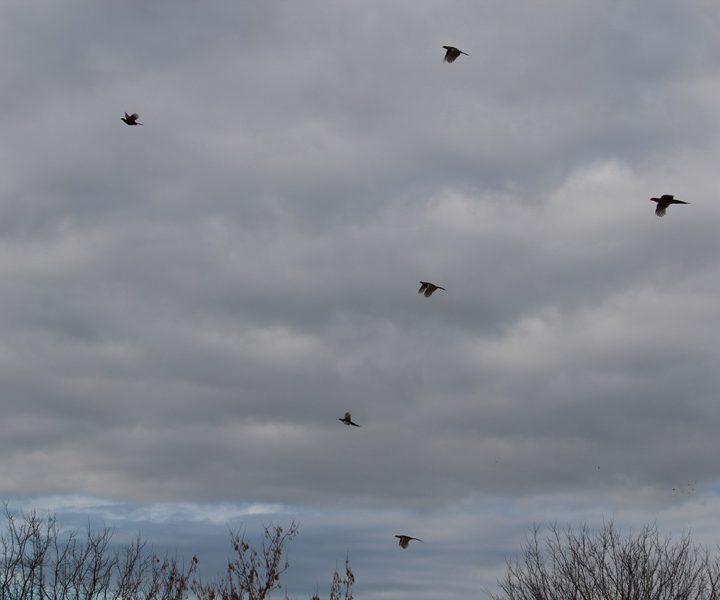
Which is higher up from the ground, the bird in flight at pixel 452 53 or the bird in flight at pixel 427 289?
the bird in flight at pixel 452 53

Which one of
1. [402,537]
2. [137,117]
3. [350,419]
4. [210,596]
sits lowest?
[210,596]

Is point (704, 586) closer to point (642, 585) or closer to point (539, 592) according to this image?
point (642, 585)

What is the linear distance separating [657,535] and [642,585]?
3.54 metres

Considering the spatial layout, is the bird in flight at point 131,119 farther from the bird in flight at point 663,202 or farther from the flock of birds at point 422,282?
the bird in flight at point 663,202

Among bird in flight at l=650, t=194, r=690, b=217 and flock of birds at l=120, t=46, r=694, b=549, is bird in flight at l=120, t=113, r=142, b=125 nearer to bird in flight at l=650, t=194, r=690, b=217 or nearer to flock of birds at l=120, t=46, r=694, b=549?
flock of birds at l=120, t=46, r=694, b=549

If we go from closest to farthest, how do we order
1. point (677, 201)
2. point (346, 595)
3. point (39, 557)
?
point (677, 201)
point (346, 595)
point (39, 557)

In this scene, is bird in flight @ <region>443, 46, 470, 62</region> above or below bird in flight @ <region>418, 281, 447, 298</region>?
above

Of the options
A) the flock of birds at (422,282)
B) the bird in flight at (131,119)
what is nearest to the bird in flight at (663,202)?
the flock of birds at (422,282)

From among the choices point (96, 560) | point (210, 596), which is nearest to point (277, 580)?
point (210, 596)

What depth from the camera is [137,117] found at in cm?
2809

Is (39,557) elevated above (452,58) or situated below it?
below

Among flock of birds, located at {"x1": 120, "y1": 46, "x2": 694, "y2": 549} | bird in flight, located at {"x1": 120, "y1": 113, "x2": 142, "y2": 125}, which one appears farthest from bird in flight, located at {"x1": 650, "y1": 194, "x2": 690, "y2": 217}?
bird in flight, located at {"x1": 120, "y1": 113, "x2": 142, "y2": 125}

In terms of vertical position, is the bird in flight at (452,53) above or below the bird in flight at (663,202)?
above

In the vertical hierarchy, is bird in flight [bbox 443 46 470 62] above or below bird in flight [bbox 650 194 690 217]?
above
